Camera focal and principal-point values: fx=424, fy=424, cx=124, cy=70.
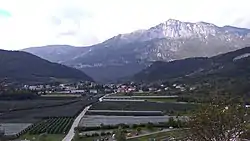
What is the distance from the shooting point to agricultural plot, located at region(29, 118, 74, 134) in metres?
52.2

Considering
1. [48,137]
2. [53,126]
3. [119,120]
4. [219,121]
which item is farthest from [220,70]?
[219,121]

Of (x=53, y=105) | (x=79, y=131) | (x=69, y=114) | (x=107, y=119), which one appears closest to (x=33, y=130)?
(x=79, y=131)

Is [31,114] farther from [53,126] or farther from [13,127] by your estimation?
[53,126]

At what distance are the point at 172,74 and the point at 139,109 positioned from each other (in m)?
118

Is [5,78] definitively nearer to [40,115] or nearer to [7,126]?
[40,115]

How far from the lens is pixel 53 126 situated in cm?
5778

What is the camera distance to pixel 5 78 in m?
171

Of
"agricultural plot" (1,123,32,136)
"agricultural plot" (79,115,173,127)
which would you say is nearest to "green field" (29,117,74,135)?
"agricultural plot" (1,123,32,136)

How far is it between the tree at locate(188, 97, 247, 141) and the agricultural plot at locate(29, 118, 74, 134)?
40861 millimetres

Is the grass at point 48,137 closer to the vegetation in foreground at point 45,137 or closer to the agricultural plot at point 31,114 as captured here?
the vegetation in foreground at point 45,137

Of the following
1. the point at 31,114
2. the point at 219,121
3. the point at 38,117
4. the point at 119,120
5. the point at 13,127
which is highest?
the point at 219,121

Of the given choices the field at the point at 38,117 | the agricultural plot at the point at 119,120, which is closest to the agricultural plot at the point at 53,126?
the field at the point at 38,117

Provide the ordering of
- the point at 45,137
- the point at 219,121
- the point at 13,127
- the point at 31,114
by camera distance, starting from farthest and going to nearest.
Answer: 1. the point at 31,114
2. the point at 13,127
3. the point at 45,137
4. the point at 219,121

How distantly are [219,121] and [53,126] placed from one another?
158 feet
